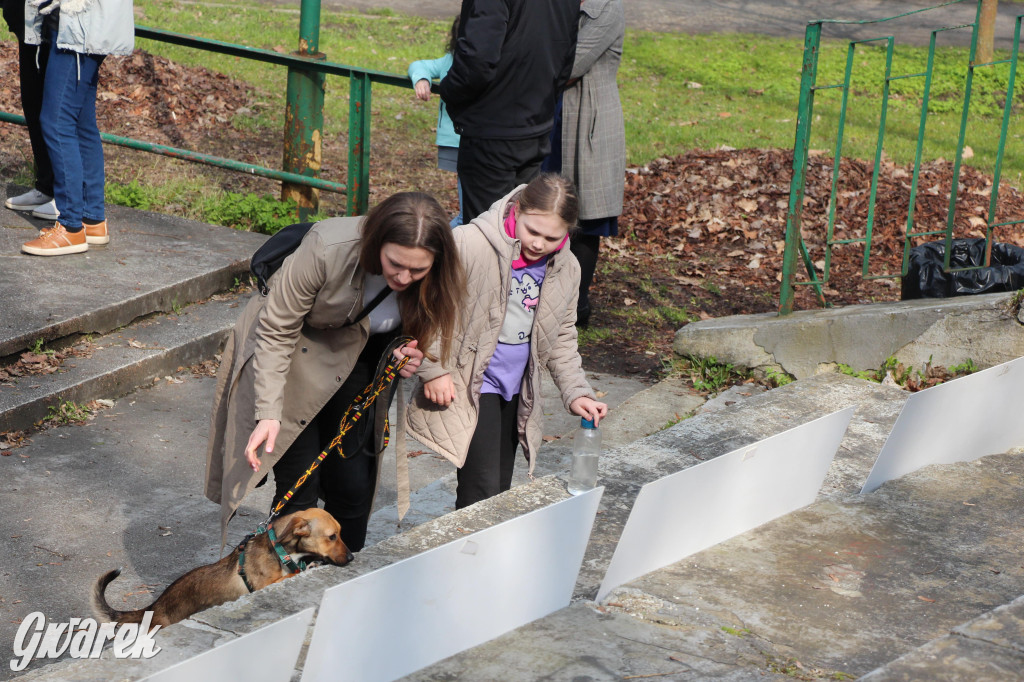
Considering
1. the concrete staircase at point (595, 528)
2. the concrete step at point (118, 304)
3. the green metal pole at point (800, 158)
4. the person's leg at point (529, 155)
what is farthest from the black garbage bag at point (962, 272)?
the concrete step at point (118, 304)

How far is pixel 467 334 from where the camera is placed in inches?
147

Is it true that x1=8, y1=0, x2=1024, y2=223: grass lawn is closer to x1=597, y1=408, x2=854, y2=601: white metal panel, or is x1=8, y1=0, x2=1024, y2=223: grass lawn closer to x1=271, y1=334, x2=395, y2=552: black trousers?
x1=271, y1=334, x2=395, y2=552: black trousers

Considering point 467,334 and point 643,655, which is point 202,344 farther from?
point 643,655

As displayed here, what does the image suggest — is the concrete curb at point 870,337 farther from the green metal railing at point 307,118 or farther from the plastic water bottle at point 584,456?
the green metal railing at point 307,118

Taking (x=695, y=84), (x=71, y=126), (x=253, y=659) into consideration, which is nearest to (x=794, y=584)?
(x=253, y=659)

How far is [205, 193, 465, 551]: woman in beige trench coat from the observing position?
3.27 metres

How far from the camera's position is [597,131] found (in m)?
6.40

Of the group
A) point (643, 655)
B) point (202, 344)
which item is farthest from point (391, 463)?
point (643, 655)

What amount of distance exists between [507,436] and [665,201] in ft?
19.8

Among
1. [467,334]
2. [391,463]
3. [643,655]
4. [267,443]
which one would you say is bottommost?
[391,463]

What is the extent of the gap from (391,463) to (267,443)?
211 cm

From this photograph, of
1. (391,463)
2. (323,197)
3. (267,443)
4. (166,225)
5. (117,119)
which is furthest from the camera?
(117,119)

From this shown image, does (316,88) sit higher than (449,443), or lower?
higher

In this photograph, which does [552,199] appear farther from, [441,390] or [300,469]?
[300,469]
